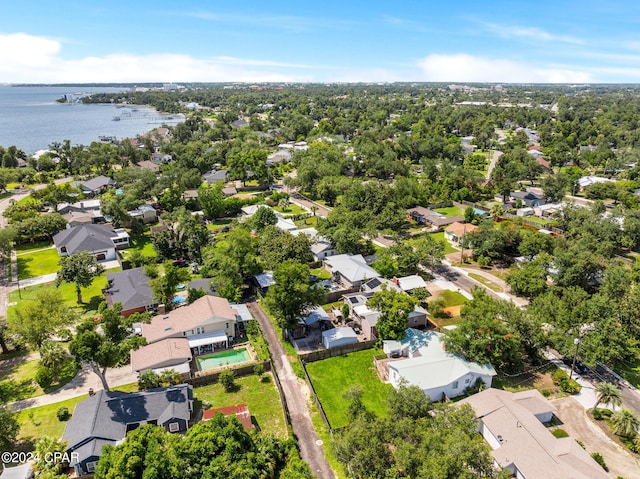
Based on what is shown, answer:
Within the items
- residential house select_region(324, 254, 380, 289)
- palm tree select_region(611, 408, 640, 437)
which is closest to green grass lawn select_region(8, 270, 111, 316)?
residential house select_region(324, 254, 380, 289)

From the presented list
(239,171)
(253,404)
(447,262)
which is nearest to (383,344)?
(253,404)

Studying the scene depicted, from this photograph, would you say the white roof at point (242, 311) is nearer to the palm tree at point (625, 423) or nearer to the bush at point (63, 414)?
the bush at point (63, 414)

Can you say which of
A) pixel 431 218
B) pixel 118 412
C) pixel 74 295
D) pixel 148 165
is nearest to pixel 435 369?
pixel 118 412

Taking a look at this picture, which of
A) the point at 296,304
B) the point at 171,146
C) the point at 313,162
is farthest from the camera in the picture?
the point at 171,146

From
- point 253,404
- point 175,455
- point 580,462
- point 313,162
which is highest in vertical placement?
point 313,162

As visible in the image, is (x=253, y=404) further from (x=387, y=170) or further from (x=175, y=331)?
(x=387, y=170)

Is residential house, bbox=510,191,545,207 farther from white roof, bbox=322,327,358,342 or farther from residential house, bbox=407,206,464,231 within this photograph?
white roof, bbox=322,327,358,342

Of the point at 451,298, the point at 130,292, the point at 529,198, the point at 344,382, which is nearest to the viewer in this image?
the point at 344,382

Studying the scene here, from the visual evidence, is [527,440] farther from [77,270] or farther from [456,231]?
[77,270]
